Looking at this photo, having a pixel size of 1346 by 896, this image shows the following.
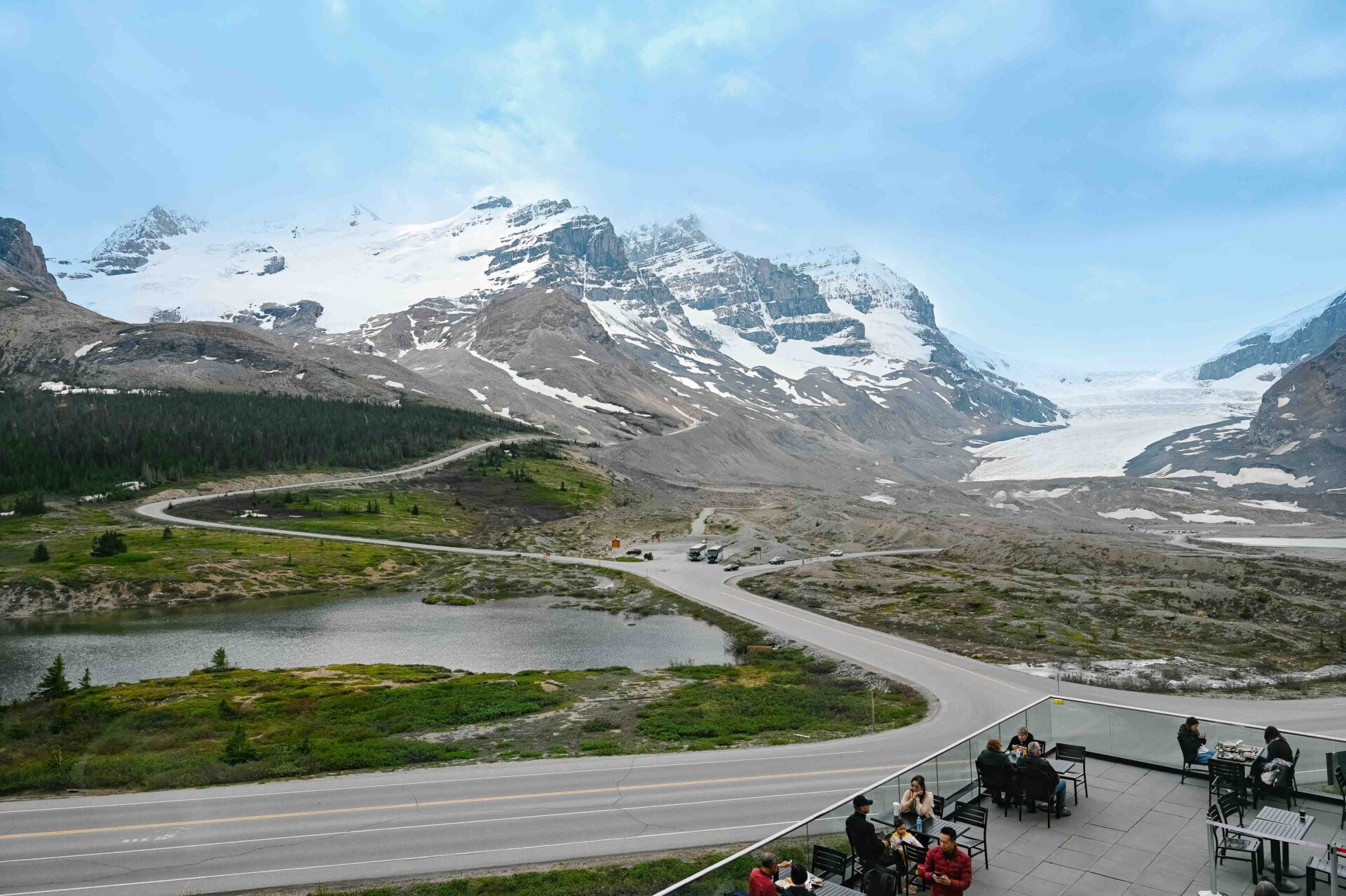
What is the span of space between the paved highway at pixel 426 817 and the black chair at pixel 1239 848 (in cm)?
1123

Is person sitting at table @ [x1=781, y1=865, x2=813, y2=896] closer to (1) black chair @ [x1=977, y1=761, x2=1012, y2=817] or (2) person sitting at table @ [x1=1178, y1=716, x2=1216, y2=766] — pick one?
(1) black chair @ [x1=977, y1=761, x2=1012, y2=817]

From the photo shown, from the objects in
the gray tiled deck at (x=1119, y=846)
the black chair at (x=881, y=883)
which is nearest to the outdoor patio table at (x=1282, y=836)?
the gray tiled deck at (x=1119, y=846)

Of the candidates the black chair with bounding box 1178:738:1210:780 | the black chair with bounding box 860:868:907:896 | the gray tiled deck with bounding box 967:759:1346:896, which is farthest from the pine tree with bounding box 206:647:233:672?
the black chair with bounding box 1178:738:1210:780

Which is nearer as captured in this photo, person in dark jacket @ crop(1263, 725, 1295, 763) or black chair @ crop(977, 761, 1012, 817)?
person in dark jacket @ crop(1263, 725, 1295, 763)

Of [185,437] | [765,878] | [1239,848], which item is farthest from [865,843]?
[185,437]

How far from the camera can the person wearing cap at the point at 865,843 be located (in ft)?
47.4

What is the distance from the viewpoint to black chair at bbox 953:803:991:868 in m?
15.2

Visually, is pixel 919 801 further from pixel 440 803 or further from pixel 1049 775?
pixel 440 803

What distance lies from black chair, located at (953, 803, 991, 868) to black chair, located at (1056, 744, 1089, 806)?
303 centimetres

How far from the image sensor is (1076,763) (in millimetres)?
18578

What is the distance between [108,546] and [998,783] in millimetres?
96569

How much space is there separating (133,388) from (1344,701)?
230065 mm

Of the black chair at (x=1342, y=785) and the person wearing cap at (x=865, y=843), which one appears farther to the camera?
the black chair at (x=1342, y=785)

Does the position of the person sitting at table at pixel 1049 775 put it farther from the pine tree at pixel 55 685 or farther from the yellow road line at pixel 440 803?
the pine tree at pixel 55 685
